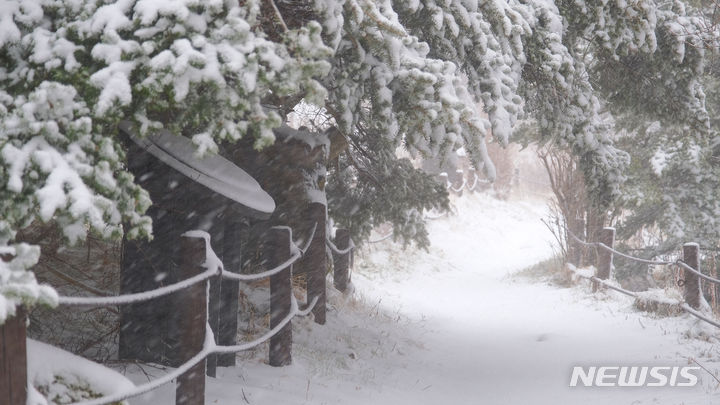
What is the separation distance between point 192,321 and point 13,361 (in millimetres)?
1442

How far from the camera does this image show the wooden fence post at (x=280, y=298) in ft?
17.1

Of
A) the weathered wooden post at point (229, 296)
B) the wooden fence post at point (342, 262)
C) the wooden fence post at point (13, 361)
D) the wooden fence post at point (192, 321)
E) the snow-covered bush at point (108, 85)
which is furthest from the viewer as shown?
the wooden fence post at point (342, 262)

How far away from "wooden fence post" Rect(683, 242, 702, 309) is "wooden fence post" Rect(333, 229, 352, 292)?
13.4ft

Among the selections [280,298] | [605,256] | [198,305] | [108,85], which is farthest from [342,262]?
[108,85]

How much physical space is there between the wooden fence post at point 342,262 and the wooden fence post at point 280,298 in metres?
2.94

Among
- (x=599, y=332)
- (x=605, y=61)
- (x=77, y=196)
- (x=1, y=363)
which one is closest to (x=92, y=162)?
(x=77, y=196)

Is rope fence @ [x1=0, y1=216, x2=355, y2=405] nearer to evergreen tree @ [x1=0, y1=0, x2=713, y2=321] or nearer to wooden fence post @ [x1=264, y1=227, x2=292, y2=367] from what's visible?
wooden fence post @ [x1=264, y1=227, x2=292, y2=367]

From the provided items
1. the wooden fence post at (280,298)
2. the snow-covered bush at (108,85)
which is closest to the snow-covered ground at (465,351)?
the wooden fence post at (280,298)

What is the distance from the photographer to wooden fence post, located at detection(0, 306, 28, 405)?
2.17 m

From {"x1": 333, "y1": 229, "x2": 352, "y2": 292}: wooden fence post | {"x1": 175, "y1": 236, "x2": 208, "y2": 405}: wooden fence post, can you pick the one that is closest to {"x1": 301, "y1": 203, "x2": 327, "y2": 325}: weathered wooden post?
{"x1": 333, "y1": 229, "x2": 352, "y2": 292}: wooden fence post

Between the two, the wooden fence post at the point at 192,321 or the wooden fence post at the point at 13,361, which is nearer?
the wooden fence post at the point at 13,361

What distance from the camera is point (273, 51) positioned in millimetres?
2867

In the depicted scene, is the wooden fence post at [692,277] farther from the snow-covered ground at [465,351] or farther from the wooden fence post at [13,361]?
the wooden fence post at [13,361]

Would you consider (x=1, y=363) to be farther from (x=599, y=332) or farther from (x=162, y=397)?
(x=599, y=332)
